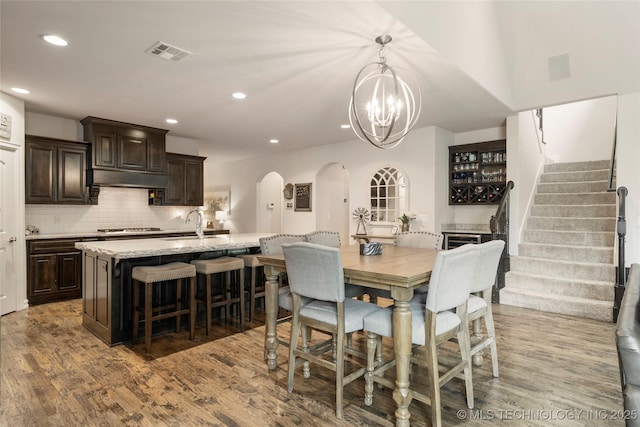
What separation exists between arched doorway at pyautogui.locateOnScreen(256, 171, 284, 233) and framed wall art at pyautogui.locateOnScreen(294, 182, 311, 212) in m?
0.95

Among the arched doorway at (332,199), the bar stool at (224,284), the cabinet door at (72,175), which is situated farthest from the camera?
the arched doorway at (332,199)

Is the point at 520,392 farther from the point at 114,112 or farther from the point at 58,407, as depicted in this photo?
the point at 114,112

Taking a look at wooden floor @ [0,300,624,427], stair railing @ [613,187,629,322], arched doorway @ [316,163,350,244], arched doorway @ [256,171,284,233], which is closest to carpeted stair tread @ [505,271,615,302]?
stair railing @ [613,187,629,322]

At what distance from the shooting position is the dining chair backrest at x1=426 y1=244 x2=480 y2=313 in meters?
1.87

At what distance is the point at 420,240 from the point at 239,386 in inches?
81.7

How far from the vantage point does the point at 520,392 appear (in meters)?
2.36

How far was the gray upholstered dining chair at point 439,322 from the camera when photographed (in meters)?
1.89

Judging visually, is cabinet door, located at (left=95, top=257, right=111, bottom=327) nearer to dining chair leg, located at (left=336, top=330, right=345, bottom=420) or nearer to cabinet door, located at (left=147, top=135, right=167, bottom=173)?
dining chair leg, located at (left=336, top=330, right=345, bottom=420)

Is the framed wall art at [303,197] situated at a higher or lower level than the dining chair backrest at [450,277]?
higher

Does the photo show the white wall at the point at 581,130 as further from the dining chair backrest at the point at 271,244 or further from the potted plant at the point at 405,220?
the dining chair backrest at the point at 271,244

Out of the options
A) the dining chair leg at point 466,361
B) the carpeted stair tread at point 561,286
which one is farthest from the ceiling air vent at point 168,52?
the carpeted stair tread at point 561,286

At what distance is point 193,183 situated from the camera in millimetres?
6707

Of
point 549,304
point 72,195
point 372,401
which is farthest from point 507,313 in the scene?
point 72,195

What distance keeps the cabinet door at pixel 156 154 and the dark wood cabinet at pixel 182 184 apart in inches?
13.5
